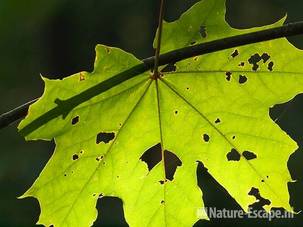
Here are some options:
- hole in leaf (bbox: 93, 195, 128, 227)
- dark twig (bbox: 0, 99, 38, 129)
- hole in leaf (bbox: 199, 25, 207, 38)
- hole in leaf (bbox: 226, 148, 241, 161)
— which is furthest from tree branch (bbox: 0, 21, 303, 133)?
hole in leaf (bbox: 93, 195, 128, 227)

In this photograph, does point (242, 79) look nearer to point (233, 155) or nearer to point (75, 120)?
point (233, 155)

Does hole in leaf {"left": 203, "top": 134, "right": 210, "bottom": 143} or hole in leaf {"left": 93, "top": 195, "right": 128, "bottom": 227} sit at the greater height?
hole in leaf {"left": 93, "top": 195, "right": 128, "bottom": 227}

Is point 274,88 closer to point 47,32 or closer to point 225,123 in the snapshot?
point 225,123

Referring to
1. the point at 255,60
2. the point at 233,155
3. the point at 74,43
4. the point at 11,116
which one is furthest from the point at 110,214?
the point at 11,116

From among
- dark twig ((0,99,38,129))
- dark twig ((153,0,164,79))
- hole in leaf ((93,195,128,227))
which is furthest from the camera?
hole in leaf ((93,195,128,227))

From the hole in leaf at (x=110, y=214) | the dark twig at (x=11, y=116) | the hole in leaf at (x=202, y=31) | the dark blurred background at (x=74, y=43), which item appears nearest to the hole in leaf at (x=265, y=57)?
the hole in leaf at (x=202, y=31)

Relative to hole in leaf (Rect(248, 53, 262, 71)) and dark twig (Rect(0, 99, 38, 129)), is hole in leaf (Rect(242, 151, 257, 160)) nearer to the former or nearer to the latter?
hole in leaf (Rect(248, 53, 262, 71))
